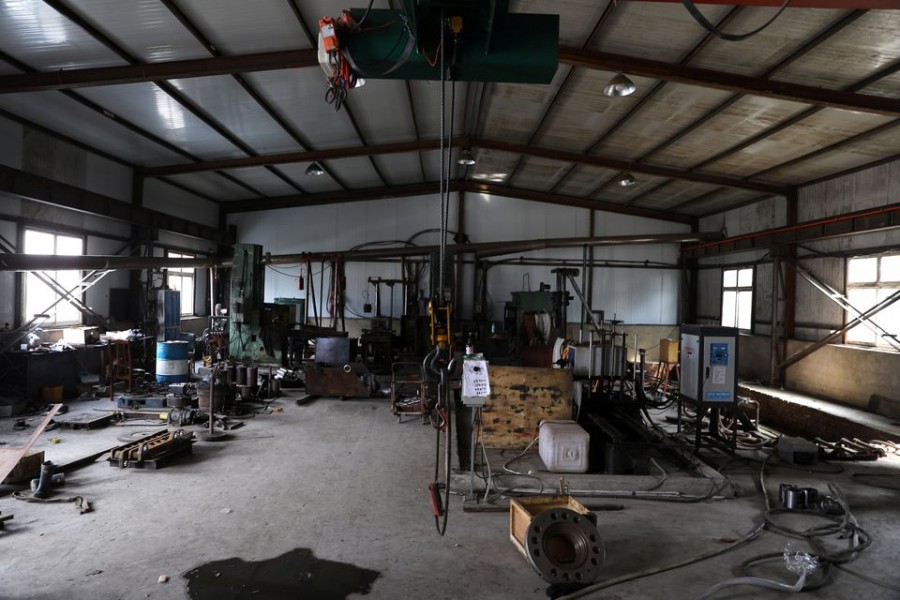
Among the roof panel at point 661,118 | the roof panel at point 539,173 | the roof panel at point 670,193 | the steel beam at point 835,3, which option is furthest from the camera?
the roof panel at point 539,173

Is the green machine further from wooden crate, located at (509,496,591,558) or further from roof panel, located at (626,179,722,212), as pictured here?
roof panel, located at (626,179,722,212)

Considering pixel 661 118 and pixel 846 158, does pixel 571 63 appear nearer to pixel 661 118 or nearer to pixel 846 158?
pixel 661 118

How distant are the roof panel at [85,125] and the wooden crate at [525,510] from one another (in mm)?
9234

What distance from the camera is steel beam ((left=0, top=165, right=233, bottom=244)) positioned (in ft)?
26.0

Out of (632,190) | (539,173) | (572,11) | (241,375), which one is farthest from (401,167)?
(572,11)

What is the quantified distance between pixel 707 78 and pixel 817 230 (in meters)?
4.90

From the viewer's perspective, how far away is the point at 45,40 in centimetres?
632

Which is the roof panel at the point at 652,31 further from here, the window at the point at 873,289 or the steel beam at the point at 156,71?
the window at the point at 873,289

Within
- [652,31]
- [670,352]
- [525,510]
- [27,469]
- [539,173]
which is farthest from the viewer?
[539,173]

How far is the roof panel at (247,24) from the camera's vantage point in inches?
236

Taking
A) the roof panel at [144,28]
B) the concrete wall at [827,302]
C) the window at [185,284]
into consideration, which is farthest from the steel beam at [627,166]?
the window at [185,284]

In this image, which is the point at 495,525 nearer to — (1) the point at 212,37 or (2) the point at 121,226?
(1) the point at 212,37

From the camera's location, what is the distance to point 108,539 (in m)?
3.71

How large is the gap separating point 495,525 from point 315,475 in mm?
2069
